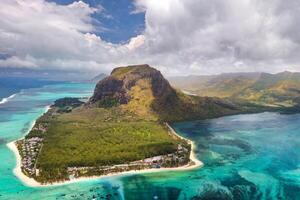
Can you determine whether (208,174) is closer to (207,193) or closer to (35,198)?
(207,193)

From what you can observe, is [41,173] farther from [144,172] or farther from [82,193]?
[144,172]

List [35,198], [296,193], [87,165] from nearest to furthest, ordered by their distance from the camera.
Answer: [35,198] → [296,193] → [87,165]

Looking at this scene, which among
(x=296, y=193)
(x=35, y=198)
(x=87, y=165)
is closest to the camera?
(x=35, y=198)

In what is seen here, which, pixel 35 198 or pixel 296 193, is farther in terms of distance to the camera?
pixel 296 193

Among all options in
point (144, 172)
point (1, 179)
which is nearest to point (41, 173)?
point (1, 179)

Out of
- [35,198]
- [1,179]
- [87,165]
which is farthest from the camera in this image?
[87,165]

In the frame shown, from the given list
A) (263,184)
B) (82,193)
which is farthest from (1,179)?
(263,184)

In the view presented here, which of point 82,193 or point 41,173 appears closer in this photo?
point 82,193

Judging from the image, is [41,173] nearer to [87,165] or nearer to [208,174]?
[87,165]

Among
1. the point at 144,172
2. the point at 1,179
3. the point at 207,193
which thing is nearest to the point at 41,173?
the point at 1,179
